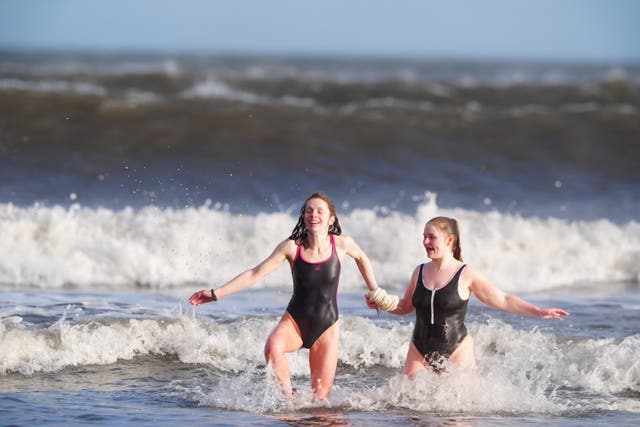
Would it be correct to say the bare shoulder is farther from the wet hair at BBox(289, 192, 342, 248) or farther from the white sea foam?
the white sea foam

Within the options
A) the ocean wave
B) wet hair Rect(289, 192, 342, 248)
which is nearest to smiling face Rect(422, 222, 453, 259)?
wet hair Rect(289, 192, 342, 248)

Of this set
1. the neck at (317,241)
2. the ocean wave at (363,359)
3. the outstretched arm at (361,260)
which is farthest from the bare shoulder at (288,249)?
the ocean wave at (363,359)

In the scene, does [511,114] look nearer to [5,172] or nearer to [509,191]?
[509,191]

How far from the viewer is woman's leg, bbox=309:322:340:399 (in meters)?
6.97

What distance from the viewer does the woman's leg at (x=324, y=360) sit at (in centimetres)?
697

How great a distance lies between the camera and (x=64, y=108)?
19625 mm

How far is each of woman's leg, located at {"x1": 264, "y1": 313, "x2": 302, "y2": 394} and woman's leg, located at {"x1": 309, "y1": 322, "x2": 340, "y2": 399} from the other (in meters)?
0.13

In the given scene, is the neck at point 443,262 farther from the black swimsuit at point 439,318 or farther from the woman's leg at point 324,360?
the woman's leg at point 324,360

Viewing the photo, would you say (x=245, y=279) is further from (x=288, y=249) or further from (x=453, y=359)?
(x=453, y=359)

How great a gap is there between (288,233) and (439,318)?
6540 mm

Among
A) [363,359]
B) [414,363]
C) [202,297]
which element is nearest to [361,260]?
[414,363]

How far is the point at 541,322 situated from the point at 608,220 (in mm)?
5588

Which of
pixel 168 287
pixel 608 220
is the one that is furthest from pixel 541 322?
pixel 608 220

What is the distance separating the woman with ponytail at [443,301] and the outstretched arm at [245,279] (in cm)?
65
